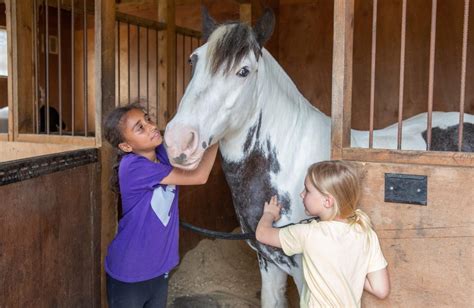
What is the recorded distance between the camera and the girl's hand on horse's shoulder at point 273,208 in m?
1.37

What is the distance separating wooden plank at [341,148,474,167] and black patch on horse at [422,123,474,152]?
0.66 m

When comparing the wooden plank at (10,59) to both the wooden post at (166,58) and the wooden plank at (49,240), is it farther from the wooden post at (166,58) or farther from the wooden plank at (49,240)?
the wooden post at (166,58)

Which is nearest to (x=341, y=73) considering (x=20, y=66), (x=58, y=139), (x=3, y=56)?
(x=58, y=139)

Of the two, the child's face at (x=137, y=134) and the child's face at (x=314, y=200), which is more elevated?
the child's face at (x=137, y=134)

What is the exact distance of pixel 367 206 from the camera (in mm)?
1184

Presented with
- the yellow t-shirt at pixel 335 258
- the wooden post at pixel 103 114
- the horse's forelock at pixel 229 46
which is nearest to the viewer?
the yellow t-shirt at pixel 335 258

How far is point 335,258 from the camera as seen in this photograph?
41.3 inches

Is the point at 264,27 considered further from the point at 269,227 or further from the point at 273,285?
the point at 273,285

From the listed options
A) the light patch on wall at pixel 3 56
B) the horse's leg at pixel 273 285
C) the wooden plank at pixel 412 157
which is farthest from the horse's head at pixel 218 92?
the light patch on wall at pixel 3 56

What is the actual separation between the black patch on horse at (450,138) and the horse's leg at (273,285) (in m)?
0.81

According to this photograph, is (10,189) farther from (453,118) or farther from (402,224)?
(453,118)

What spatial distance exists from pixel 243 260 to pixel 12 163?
1.81 m

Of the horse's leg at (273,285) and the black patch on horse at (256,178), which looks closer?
the black patch on horse at (256,178)

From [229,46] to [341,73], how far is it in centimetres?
35
